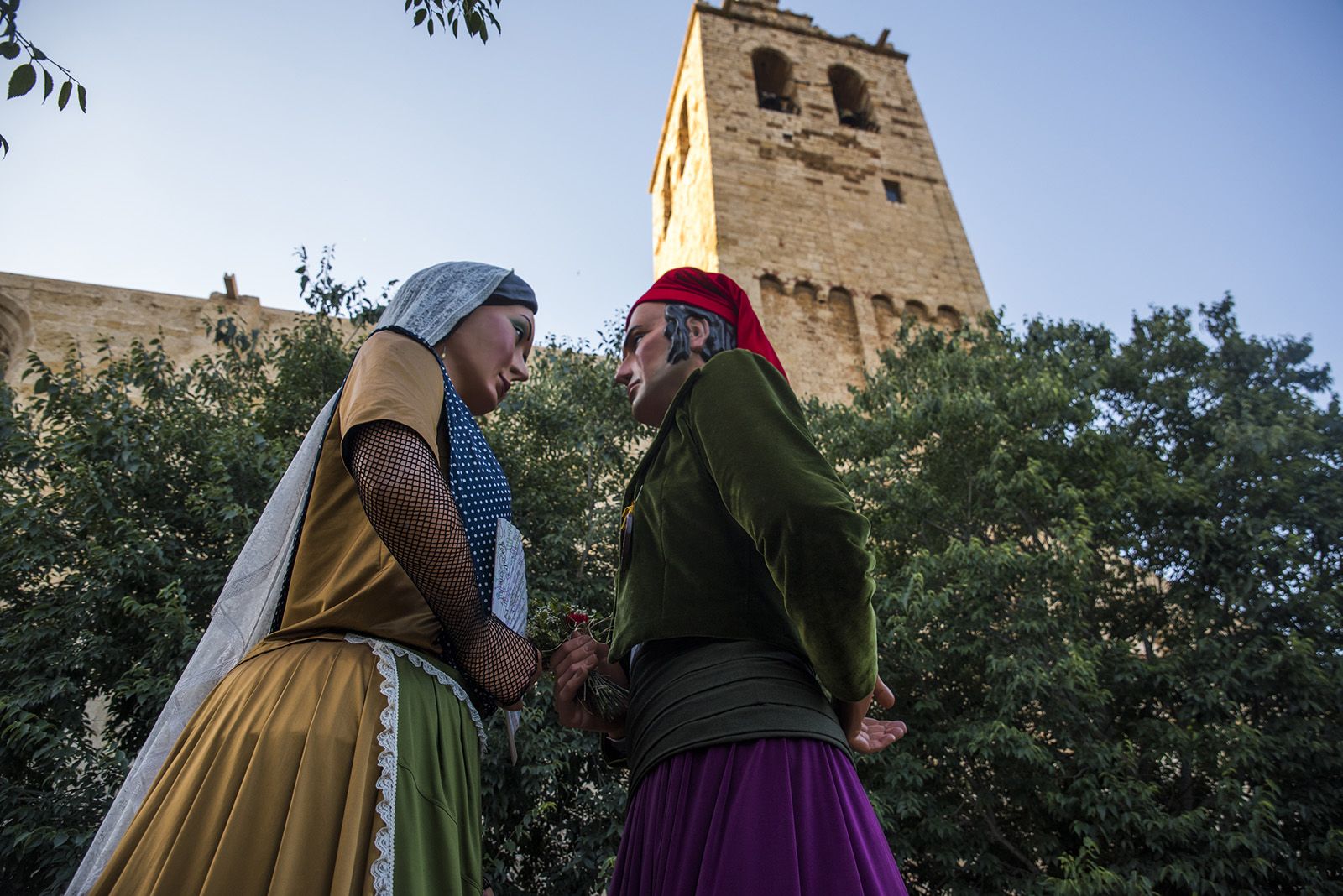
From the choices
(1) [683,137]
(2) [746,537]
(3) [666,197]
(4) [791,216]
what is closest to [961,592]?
(2) [746,537]

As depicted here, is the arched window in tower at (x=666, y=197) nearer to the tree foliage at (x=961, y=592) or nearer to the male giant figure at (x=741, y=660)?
the tree foliage at (x=961, y=592)

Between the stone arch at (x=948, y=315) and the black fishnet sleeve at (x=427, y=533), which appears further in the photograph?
the stone arch at (x=948, y=315)

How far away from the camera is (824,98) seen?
1922 centimetres

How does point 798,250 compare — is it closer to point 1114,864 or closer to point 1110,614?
point 1110,614

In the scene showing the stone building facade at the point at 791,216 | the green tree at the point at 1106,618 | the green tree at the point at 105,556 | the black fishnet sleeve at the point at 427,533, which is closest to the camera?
the black fishnet sleeve at the point at 427,533

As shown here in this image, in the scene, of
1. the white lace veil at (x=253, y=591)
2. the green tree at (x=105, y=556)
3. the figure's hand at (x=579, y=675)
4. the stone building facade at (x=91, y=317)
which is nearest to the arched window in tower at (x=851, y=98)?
the stone building facade at (x=91, y=317)

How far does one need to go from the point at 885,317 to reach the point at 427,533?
14888 mm

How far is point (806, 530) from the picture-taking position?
1378mm

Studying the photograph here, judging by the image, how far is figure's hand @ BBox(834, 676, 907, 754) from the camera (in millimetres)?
1576

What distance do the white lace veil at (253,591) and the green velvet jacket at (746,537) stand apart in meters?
0.61

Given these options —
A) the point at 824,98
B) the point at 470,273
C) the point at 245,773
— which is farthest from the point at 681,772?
the point at 824,98

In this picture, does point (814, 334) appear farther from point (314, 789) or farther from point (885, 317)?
point (314, 789)

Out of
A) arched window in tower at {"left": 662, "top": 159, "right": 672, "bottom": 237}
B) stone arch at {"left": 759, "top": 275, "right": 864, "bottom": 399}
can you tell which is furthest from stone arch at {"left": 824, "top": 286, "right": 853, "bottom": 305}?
arched window in tower at {"left": 662, "top": 159, "right": 672, "bottom": 237}

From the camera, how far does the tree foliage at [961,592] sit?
5.53 m
